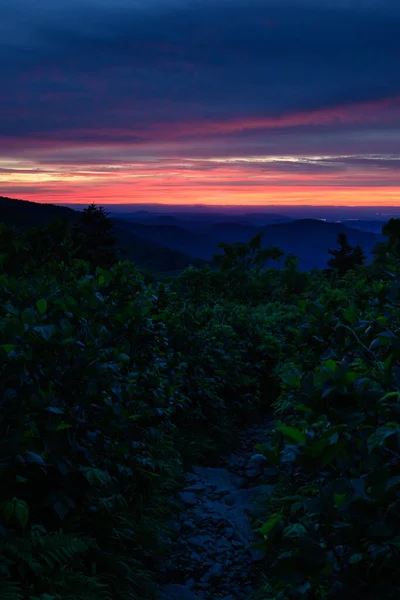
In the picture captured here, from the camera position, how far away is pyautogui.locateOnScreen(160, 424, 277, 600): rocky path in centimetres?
439

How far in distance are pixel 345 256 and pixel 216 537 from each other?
47.6 m

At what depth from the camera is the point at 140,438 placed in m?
4.72

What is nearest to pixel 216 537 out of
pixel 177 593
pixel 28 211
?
pixel 177 593

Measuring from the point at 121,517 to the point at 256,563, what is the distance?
1.31 metres

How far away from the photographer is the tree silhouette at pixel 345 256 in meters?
49.8

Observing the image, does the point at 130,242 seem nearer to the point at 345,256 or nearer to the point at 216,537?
the point at 345,256

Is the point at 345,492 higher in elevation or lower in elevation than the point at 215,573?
higher

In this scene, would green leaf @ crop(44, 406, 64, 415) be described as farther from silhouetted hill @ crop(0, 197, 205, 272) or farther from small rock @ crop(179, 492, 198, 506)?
silhouetted hill @ crop(0, 197, 205, 272)

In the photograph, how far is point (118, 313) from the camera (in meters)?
4.78

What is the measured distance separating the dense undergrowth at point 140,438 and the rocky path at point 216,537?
0.71 feet

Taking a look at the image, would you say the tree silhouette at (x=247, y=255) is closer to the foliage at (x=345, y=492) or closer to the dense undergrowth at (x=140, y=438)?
the dense undergrowth at (x=140, y=438)

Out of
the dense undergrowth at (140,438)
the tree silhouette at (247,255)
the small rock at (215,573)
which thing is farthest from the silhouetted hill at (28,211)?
the small rock at (215,573)

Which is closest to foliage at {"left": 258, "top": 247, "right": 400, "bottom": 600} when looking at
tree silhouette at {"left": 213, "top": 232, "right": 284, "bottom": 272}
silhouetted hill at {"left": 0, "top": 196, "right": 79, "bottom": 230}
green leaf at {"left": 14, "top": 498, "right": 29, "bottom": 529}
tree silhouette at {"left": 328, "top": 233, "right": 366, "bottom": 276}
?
green leaf at {"left": 14, "top": 498, "right": 29, "bottom": 529}

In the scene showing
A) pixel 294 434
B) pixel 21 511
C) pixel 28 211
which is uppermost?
pixel 28 211
